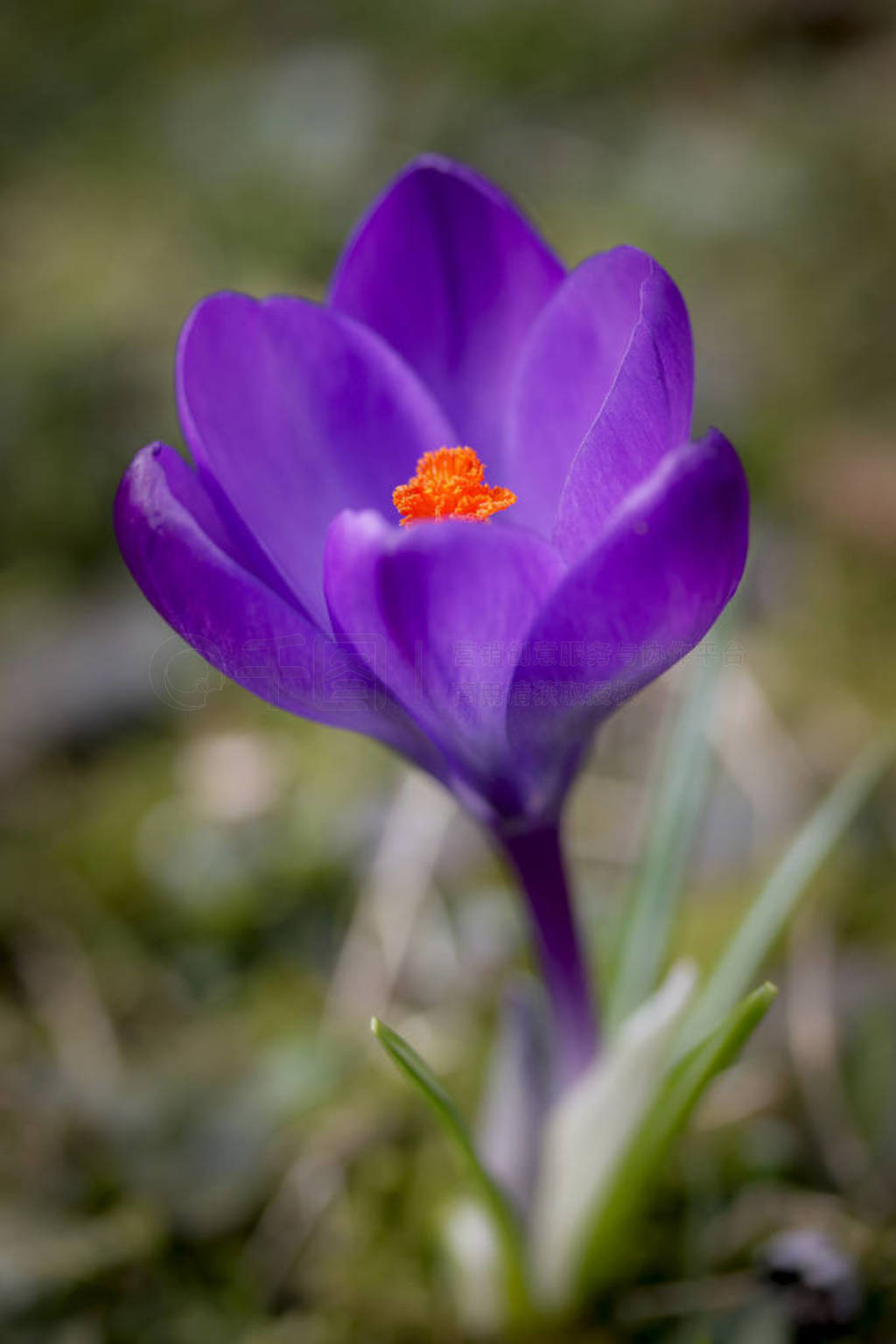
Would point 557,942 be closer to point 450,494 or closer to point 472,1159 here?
point 472,1159

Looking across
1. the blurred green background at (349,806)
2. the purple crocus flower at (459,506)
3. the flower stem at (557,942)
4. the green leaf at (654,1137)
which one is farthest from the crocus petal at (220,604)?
the blurred green background at (349,806)

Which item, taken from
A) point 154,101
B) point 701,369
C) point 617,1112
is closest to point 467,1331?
point 617,1112

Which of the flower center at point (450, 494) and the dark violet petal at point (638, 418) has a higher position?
the dark violet petal at point (638, 418)

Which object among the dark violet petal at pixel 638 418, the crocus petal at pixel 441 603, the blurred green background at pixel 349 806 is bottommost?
the blurred green background at pixel 349 806

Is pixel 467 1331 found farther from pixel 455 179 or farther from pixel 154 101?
pixel 154 101

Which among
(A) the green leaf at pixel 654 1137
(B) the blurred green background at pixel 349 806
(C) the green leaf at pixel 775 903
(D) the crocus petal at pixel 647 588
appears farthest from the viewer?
(B) the blurred green background at pixel 349 806

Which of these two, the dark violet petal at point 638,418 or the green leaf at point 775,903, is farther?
the green leaf at point 775,903

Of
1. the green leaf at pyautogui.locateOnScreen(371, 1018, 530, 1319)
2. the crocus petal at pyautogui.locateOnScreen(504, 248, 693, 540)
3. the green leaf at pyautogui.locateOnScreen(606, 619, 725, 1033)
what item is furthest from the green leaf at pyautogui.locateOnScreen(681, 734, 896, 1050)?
the crocus petal at pyautogui.locateOnScreen(504, 248, 693, 540)

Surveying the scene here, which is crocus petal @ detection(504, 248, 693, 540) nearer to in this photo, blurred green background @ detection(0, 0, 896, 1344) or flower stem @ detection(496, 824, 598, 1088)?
flower stem @ detection(496, 824, 598, 1088)

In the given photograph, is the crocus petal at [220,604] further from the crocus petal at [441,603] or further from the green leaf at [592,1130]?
the green leaf at [592,1130]
